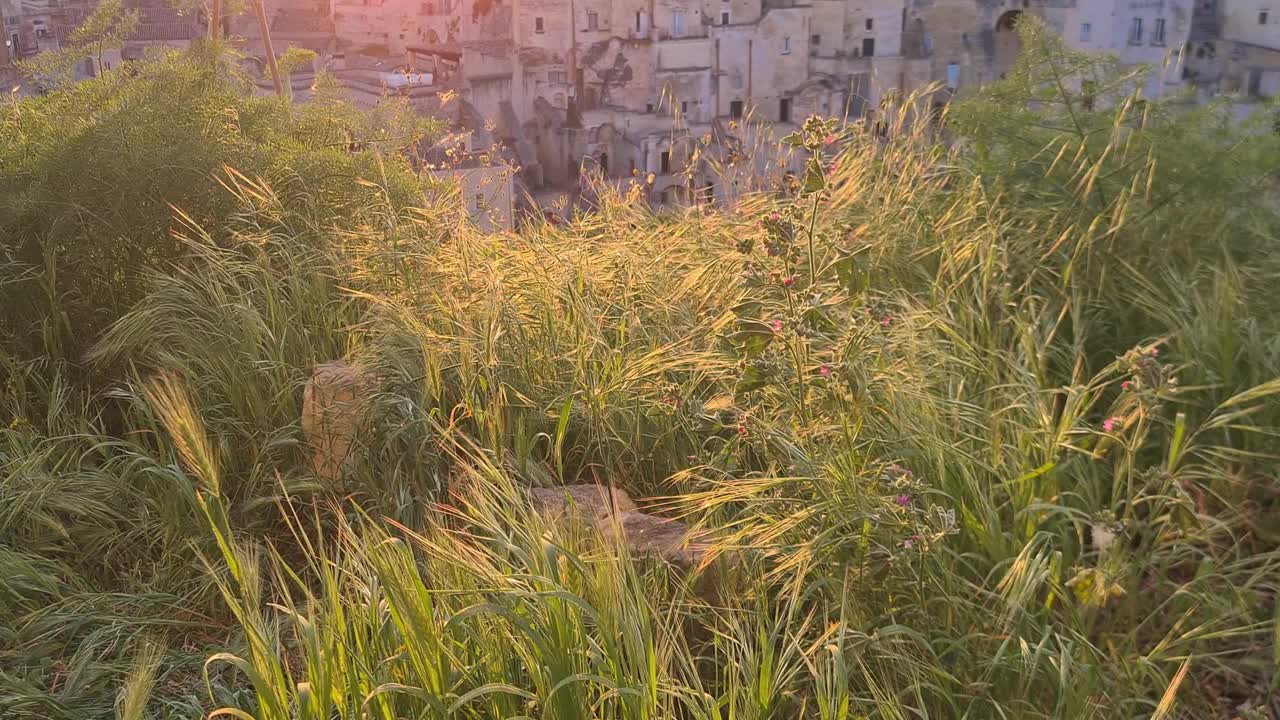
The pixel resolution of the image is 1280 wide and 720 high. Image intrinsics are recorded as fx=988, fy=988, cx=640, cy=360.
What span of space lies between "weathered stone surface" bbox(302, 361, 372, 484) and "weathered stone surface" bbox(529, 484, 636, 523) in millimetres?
492

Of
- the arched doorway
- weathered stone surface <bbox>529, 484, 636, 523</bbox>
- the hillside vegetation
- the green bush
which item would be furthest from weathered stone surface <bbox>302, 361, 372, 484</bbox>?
the arched doorway

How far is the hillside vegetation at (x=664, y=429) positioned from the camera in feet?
3.96

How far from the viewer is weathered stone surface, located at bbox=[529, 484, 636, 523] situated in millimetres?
1509

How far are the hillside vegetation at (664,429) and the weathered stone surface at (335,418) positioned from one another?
0.16 ft

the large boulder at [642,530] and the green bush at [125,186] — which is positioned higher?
the green bush at [125,186]

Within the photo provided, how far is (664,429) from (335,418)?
2.21ft

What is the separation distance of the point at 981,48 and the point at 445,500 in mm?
12343

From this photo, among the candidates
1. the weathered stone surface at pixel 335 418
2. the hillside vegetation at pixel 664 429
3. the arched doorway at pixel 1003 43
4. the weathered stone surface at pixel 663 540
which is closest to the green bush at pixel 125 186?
the hillside vegetation at pixel 664 429

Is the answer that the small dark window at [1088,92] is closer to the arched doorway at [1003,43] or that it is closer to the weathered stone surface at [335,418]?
the weathered stone surface at [335,418]

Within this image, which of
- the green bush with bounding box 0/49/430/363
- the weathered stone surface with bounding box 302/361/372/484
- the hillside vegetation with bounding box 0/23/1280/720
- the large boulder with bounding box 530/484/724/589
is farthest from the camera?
the green bush with bounding box 0/49/430/363

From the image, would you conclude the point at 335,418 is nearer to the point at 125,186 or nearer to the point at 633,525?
the point at 633,525

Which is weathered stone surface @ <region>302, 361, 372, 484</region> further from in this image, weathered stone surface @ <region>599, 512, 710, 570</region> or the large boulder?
weathered stone surface @ <region>599, 512, 710, 570</region>

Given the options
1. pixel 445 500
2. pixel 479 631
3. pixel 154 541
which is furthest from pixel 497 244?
pixel 479 631

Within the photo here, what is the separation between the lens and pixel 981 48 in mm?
12438
